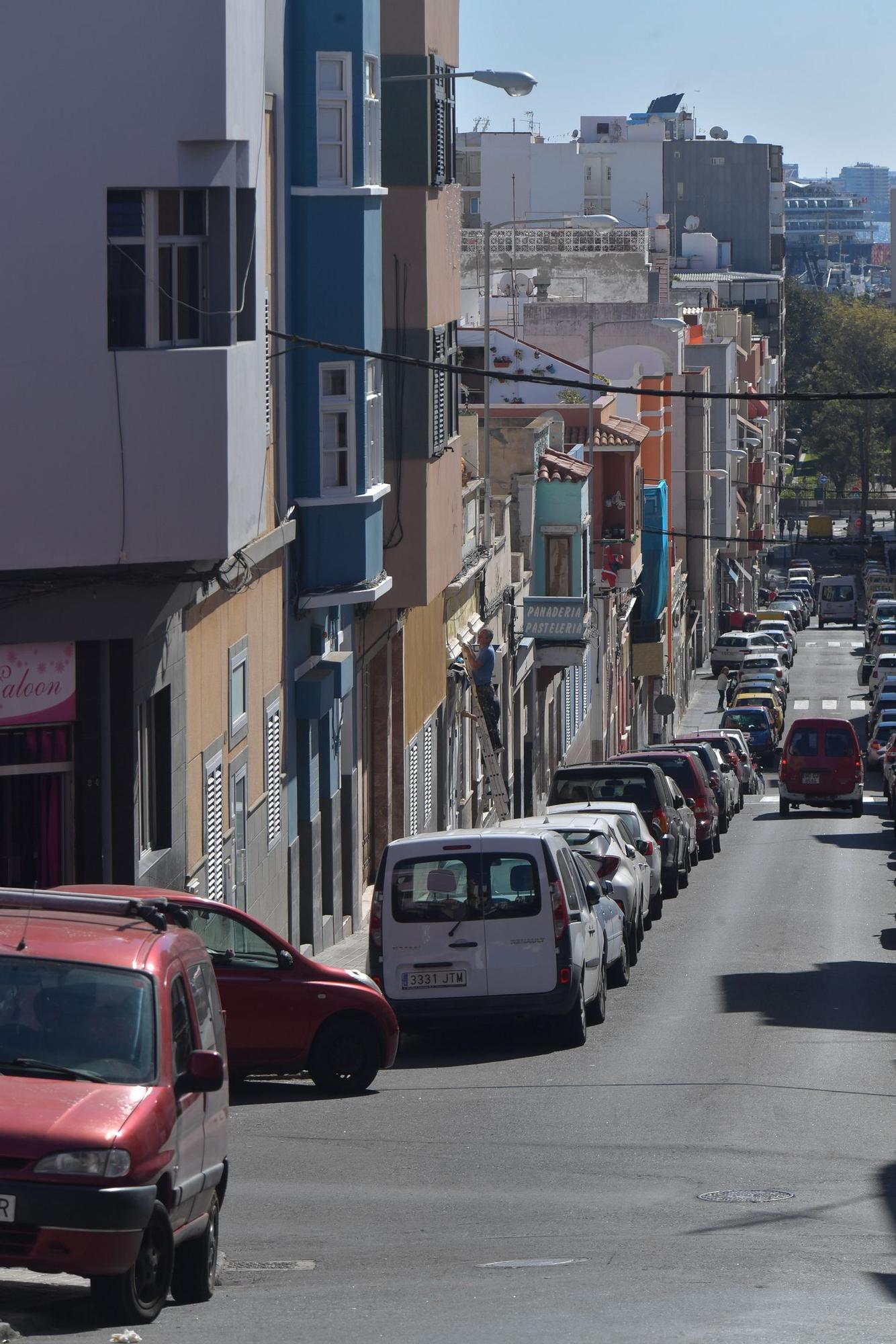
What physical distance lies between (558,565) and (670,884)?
62.1 ft

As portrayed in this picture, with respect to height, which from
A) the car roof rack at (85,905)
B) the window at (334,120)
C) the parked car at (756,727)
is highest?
the window at (334,120)

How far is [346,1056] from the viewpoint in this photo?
1480cm

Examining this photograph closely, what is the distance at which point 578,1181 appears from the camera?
37.9 feet

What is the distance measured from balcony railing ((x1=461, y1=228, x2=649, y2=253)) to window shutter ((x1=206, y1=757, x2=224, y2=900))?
202ft

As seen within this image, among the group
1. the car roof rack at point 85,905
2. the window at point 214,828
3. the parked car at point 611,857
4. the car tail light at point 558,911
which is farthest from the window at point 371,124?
the car roof rack at point 85,905

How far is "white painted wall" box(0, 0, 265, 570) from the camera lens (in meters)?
14.6

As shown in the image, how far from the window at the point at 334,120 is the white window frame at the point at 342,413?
1829mm

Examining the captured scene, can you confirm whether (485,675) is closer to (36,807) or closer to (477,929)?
(477,929)

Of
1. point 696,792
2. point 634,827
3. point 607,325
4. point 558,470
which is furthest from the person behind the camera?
point 607,325

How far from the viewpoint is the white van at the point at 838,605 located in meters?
115

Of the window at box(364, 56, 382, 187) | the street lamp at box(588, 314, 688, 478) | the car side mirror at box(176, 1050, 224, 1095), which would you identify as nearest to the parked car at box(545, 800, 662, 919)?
the window at box(364, 56, 382, 187)

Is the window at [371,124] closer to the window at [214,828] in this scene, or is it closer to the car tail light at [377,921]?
the window at [214,828]

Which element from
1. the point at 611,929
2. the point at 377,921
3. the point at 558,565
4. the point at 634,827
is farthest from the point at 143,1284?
the point at 558,565

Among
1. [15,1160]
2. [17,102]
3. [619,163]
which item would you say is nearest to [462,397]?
[17,102]
